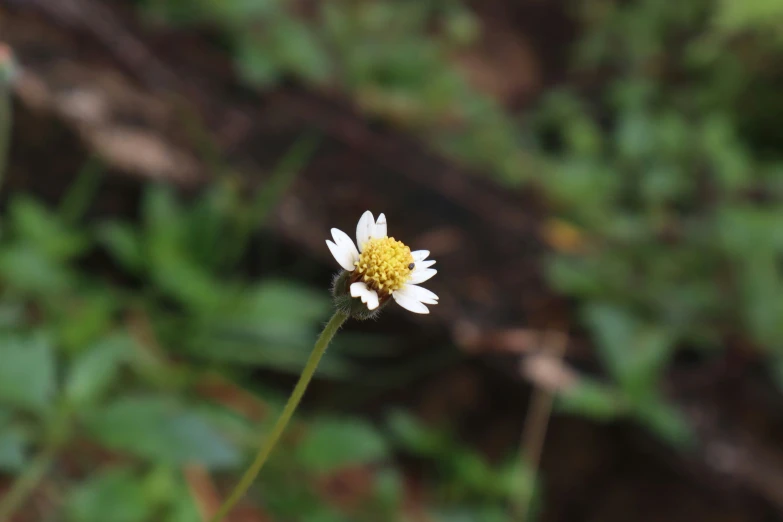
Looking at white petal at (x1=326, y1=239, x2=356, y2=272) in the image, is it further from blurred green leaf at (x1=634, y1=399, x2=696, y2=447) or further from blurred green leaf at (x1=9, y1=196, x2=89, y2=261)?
blurred green leaf at (x1=634, y1=399, x2=696, y2=447)

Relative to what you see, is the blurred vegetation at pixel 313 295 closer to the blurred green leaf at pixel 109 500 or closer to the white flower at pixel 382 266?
the blurred green leaf at pixel 109 500

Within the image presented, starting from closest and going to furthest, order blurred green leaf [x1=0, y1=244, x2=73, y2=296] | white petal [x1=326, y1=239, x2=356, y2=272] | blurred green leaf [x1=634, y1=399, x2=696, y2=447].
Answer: white petal [x1=326, y1=239, x2=356, y2=272] < blurred green leaf [x1=0, y1=244, x2=73, y2=296] < blurred green leaf [x1=634, y1=399, x2=696, y2=447]

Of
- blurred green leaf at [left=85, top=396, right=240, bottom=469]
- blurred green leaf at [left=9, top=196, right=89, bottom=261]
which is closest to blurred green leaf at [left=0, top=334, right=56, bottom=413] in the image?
blurred green leaf at [left=85, top=396, right=240, bottom=469]

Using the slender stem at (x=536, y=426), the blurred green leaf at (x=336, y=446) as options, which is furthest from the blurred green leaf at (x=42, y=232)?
the slender stem at (x=536, y=426)

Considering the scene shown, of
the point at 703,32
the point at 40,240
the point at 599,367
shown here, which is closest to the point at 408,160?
the point at 599,367

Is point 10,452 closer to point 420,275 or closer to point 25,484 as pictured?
point 25,484

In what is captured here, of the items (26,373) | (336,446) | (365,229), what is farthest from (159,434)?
(365,229)
